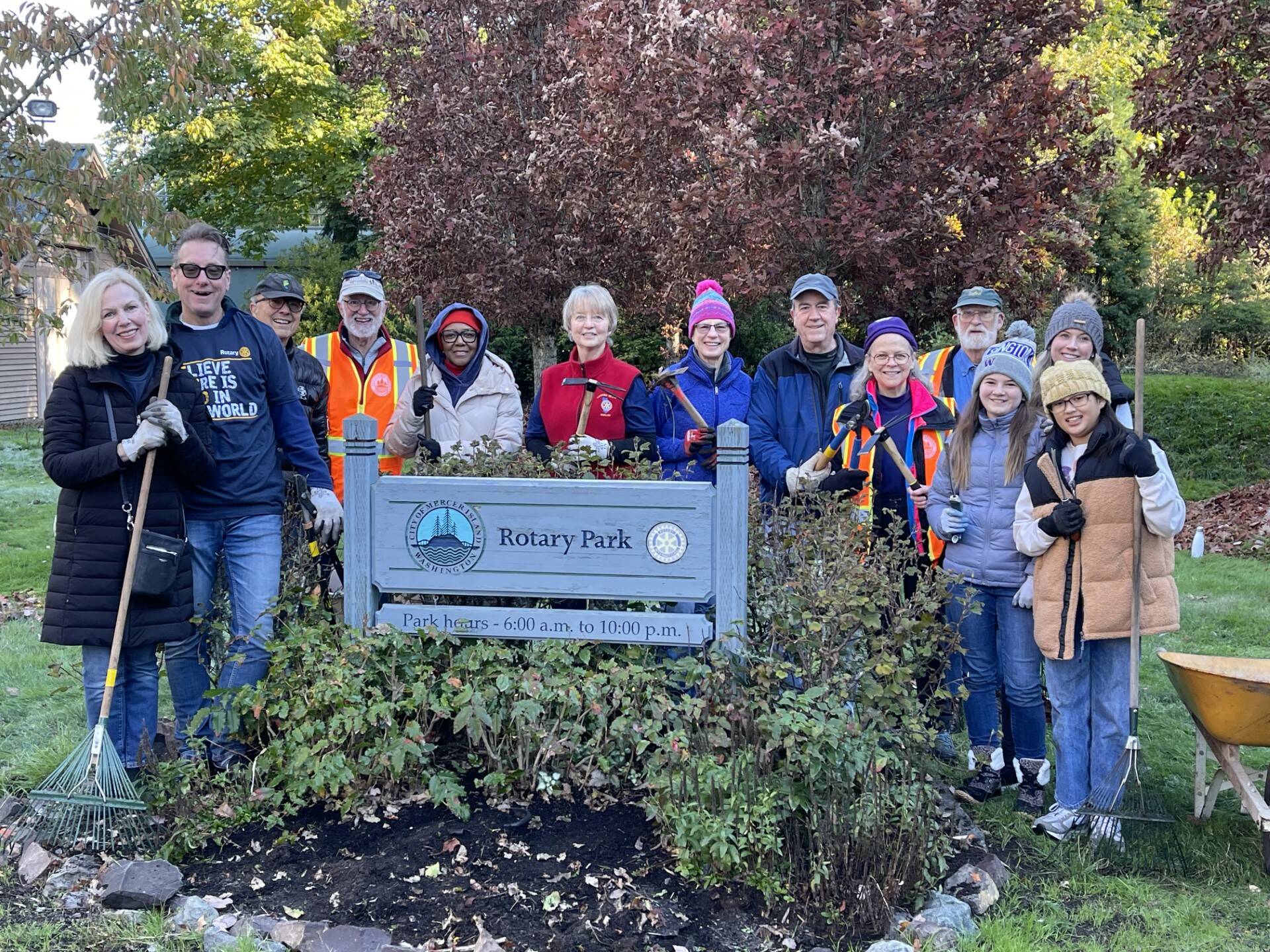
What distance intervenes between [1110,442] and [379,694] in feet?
9.28

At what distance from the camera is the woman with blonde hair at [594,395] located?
15.5ft

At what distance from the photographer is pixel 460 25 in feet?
38.5

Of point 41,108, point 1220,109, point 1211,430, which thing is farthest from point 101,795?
point 1211,430

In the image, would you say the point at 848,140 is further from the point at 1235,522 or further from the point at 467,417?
the point at 1235,522

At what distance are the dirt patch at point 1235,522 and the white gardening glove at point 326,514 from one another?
28.3ft

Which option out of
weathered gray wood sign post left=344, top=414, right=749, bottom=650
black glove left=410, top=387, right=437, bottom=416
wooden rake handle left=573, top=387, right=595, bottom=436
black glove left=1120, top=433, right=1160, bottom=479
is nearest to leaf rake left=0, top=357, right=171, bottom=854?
weathered gray wood sign post left=344, top=414, right=749, bottom=650

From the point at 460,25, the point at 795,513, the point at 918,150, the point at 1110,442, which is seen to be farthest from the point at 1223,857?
the point at 460,25

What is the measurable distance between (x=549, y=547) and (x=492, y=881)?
116 cm

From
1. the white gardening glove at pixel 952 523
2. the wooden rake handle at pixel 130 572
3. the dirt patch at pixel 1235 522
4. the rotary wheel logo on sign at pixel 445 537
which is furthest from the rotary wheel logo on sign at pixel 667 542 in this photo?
the dirt patch at pixel 1235 522

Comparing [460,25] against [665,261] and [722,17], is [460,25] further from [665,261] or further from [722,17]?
[722,17]

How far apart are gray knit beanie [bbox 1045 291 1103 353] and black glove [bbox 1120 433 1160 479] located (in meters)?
0.64

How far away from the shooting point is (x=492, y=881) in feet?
11.3

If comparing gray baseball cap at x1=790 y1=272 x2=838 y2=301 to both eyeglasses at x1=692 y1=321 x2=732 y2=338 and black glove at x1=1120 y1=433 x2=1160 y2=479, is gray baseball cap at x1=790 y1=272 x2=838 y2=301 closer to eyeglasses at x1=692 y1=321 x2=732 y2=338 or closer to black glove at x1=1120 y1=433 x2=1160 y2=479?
eyeglasses at x1=692 y1=321 x2=732 y2=338

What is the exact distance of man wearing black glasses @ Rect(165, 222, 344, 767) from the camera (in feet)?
13.8
